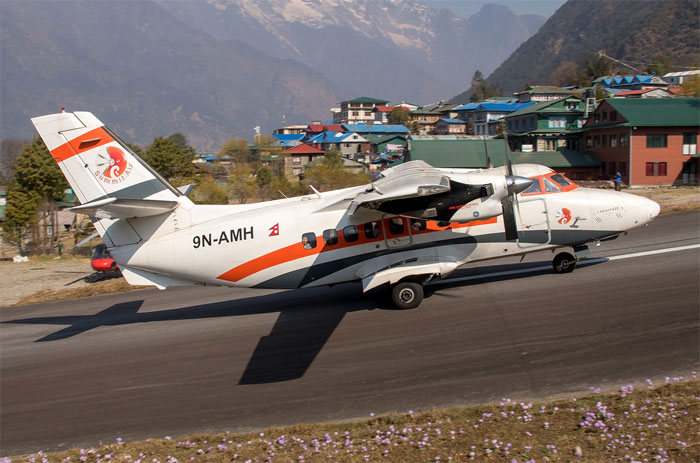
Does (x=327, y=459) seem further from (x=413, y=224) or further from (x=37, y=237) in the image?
(x=37, y=237)

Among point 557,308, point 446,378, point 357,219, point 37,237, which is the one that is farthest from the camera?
point 37,237

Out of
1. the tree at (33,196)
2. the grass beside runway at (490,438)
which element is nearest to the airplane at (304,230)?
the grass beside runway at (490,438)

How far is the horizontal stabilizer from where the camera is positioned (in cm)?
1287

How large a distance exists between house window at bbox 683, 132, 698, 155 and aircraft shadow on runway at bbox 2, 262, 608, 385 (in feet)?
159

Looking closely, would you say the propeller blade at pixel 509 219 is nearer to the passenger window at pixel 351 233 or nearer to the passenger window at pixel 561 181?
the passenger window at pixel 561 181

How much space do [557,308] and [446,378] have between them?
434 centimetres

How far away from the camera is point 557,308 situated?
1341 cm

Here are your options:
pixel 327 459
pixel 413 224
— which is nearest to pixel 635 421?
pixel 327 459

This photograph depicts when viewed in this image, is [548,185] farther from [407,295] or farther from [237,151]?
[237,151]

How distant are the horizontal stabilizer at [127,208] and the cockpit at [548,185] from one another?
9907 mm

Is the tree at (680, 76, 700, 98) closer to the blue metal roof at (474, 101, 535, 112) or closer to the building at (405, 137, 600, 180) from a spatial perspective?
the building at (405, 137, 600, 180)

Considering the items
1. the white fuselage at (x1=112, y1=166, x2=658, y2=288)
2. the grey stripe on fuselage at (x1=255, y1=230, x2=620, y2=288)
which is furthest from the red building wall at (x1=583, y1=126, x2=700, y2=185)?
the grey stripe on fuselage at (x1=255, y1=230, x2=620, y2=288)

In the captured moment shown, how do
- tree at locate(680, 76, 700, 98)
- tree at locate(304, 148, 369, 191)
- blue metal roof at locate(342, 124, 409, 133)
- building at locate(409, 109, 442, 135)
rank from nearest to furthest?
tree at locate(304, 148, 369, 191)
tree at locate(680, 76, 700, 98)
blue metal roof at locate(342, 124, 409, 133)
building at locate(409, 109, 442, 135)

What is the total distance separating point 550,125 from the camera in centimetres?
7688
